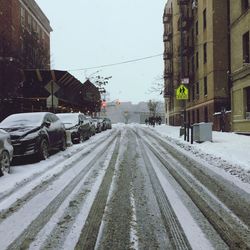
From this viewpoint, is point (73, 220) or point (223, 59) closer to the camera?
point (73, 220)

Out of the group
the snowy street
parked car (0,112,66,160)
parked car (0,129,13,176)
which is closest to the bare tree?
parked car (0,112,66,160)

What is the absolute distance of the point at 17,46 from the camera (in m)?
42.1

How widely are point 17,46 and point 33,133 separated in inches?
1247

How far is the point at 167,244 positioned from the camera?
183 inches

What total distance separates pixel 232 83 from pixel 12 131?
55.3 ft

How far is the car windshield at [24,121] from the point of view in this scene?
43.8 feet

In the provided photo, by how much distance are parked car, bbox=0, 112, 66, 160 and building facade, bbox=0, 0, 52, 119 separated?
53.7 feet

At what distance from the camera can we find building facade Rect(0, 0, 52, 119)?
3222 cm

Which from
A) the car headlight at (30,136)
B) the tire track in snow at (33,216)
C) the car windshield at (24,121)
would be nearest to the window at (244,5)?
the car windshield at (24,121)

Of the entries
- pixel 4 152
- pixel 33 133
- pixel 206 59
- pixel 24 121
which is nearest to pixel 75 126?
pixel 24 121

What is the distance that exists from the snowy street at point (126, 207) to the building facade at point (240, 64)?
1249 centimetres

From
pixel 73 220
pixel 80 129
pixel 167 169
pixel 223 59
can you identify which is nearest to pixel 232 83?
pixel 223 59

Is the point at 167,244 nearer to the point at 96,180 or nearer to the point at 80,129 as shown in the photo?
the point at 96,180

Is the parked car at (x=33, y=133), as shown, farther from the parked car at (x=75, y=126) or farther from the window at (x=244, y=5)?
the window at (x=244, y=5)
